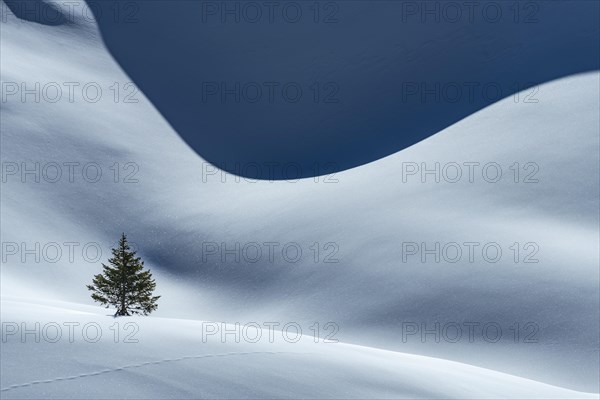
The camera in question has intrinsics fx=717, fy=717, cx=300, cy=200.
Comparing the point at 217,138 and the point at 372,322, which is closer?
the point at 372,322

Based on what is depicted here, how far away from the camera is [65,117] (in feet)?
110

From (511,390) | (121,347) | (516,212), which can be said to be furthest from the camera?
(516,212)

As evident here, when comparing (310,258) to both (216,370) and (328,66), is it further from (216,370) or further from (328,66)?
(328,66)

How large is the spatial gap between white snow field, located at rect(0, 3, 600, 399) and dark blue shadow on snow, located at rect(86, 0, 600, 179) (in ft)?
8.42

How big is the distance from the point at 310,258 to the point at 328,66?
20361 mm

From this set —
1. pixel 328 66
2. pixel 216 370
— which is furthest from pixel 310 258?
pixel 328 66

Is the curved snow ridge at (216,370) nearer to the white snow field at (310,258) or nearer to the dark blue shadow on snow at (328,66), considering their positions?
the white snow field at (310,258)

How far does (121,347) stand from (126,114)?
30219 millimetres

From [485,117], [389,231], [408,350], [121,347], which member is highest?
[485,117]

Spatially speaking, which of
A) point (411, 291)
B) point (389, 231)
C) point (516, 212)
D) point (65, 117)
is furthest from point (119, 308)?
point (65, 117)

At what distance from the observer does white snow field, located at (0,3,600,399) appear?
7762mm

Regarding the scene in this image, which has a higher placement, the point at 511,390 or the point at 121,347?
the point at 121,347

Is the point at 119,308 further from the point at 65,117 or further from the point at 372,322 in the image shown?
the point at 65,117

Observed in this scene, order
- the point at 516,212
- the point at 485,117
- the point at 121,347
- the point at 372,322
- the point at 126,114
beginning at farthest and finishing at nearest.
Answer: the point at 126,114 → the point at 485,117 → the point at 516,212 → the point at 372,322 → the point at 121,347
